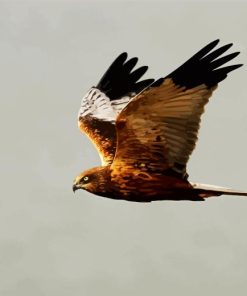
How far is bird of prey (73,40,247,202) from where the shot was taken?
14.6 meters

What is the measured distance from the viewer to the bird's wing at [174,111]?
14492mm

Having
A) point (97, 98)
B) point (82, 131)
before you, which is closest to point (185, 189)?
point (82, 131)

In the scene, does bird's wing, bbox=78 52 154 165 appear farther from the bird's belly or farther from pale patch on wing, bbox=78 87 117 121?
the bird's belly

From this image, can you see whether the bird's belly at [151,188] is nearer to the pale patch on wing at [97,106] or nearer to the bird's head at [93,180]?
the bird's head at [93,180]

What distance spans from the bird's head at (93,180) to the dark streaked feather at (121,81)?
222 inches

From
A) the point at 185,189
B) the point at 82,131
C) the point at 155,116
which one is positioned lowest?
the point at 185,189

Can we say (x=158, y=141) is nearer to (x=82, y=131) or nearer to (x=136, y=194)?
(x=136, y=194)

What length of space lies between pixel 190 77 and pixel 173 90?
0.46 m

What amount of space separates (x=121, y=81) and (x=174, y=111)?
6.52 metres

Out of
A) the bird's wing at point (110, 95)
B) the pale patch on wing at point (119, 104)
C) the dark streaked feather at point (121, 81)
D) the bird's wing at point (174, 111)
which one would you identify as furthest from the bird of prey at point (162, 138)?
the dark streaked feather at point (121, 81)

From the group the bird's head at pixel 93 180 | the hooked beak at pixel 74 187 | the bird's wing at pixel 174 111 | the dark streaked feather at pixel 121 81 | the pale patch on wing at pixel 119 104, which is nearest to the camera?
the bird's wing at pixel 174 111

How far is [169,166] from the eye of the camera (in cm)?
1533

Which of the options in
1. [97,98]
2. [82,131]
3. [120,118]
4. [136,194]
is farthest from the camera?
[97,98]

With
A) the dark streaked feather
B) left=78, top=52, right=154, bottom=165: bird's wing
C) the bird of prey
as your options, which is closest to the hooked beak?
the bird of prey
